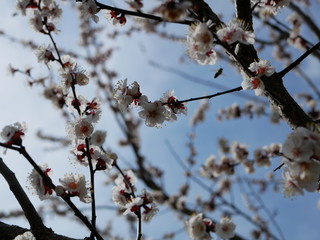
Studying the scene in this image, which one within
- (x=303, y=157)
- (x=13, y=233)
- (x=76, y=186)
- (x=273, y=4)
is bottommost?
(x=303, y=157)

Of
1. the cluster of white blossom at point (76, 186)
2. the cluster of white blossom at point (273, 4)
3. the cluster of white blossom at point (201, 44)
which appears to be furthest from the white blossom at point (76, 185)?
the cluster of white blossom at point (273, 4)

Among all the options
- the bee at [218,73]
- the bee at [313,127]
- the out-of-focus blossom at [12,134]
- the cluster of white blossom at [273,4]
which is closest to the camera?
the bee at [313,127]

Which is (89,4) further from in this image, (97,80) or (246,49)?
(97,80)

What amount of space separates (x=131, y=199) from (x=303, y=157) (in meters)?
1.38

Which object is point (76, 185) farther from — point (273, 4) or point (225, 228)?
point (273, 4)

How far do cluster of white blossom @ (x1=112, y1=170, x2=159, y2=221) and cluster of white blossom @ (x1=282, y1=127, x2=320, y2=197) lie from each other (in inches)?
43.7

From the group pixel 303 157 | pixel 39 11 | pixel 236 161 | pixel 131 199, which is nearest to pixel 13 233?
pixel 131 199

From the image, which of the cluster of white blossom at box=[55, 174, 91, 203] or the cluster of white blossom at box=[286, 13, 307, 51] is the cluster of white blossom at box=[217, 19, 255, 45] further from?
the cluster of white blossom at box=[286, 13, 307, 51]

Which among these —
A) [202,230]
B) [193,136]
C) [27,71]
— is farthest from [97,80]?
[202,230]

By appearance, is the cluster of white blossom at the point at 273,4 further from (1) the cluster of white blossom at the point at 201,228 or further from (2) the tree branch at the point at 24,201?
(2) the tree branch at the point at 24,201

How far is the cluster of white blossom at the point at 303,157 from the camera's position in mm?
1423

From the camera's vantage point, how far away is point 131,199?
8.09 feet

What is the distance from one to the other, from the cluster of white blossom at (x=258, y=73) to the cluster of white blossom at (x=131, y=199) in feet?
3.38

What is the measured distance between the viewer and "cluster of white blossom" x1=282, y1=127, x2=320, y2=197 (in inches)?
56.0
